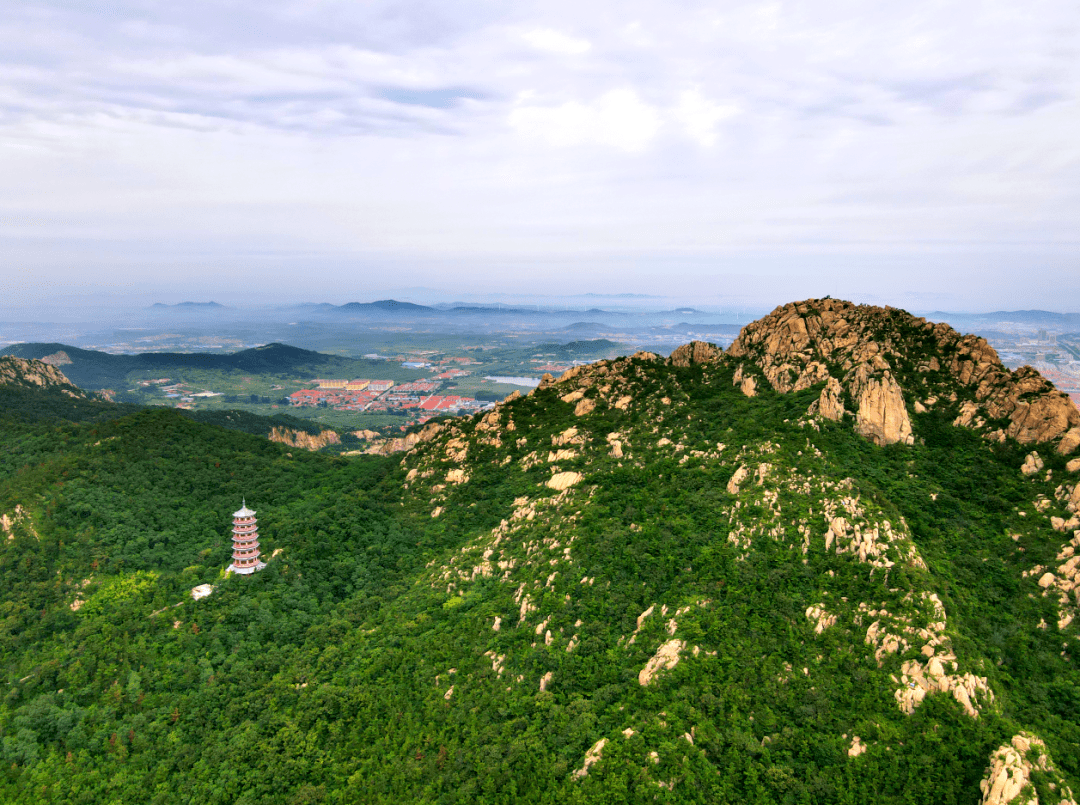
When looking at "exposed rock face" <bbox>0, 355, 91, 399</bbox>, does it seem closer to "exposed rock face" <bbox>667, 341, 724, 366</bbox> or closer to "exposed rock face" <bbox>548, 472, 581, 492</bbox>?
"exposed rock face" <bbox>548, 472, 581, 492</bbox>

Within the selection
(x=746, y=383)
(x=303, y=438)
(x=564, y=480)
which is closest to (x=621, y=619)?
(x=564, y=480)

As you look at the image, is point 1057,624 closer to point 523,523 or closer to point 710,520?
point 710,520

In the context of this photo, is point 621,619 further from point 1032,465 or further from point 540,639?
point 1032,465

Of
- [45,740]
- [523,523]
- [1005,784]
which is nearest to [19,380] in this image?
[45,740]

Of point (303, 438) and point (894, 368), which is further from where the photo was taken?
point (303, 438)

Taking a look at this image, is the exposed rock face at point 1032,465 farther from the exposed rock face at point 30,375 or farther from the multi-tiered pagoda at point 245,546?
the exposed rock face at point 30,375

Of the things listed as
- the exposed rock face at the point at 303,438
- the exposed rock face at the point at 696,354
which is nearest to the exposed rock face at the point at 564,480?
the exposed rock face at the point at 696,354

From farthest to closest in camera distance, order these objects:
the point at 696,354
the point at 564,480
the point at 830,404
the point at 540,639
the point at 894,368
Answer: the point at 696,354 → the point at 564,480 → the point at 894,368 → the point at 830,404 → the point at 540,639
